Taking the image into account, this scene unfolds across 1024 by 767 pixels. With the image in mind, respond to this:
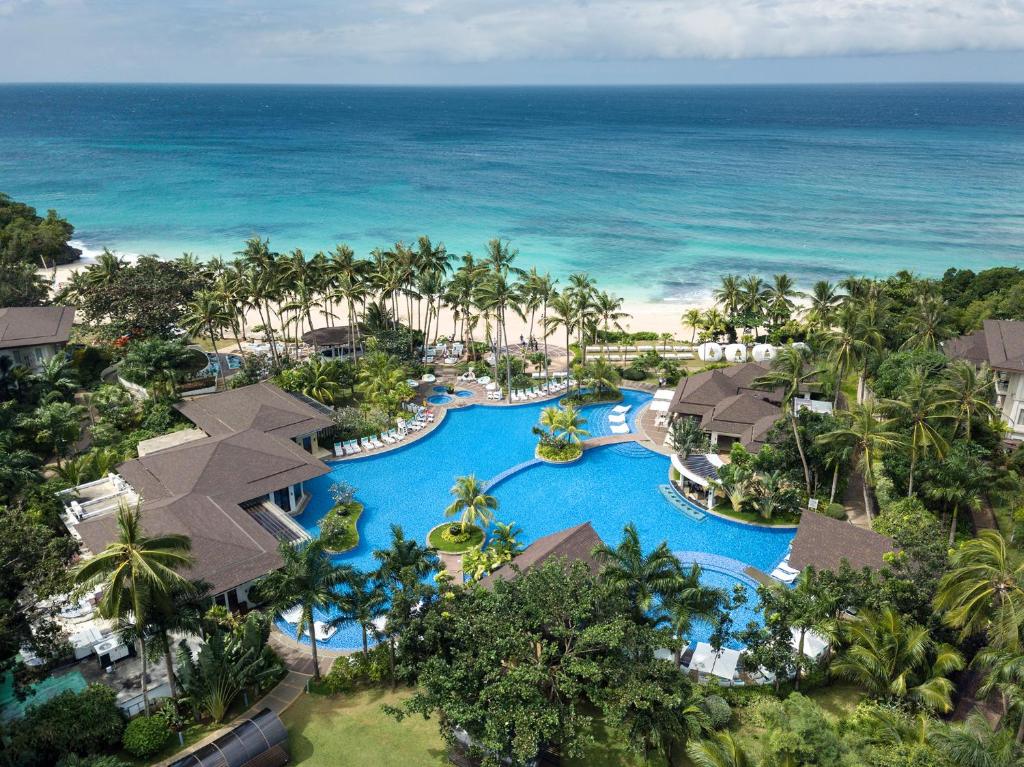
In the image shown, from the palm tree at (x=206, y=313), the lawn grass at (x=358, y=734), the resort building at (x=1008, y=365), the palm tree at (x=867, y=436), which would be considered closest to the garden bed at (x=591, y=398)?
the palm tree at (x=867, y=436)

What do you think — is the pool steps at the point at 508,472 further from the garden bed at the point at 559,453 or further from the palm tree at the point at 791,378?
the palm tree at the point at 791,378

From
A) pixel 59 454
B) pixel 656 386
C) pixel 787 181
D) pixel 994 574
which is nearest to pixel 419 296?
pixel 656 386

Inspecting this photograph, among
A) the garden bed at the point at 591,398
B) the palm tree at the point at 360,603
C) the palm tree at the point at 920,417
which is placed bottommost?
the garden bed at the point at 591,398

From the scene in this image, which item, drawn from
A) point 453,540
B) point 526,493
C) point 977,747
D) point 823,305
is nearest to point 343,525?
point 453,540

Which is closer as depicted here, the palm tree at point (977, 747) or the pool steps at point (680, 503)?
the palm tree at point (977, 747)

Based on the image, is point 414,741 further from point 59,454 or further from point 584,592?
point 59,454

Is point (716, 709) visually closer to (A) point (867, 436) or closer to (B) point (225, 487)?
(A) point (867, 436)

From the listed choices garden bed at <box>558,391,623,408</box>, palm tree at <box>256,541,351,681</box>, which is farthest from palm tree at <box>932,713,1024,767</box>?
garden bed at <box>558,391,623,408</box>

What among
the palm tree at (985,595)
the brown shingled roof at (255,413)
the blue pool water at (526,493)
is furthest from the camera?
the brown shingled roof at (255,413)
